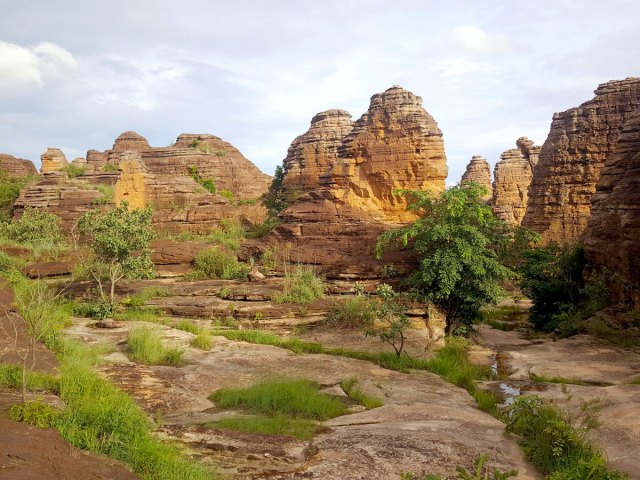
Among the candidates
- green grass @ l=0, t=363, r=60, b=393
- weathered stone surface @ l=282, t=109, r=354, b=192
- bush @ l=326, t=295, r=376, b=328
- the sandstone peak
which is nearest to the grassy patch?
green grass @ l=0, t=363, r=60, b=393

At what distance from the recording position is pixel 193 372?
9.95 metres

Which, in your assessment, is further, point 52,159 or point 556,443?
point 52,159

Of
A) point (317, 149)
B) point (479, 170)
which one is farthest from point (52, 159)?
point (479, 170)

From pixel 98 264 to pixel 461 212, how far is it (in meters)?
12.0

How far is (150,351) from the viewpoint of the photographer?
420 inches

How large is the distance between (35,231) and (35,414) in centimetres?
2476

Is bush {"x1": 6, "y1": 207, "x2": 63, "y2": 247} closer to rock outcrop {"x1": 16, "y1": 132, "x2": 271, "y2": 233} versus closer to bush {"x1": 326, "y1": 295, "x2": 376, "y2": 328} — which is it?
rock outcrop {"x1": 16, "y1": 132, "x2": 271, "y2": 233}

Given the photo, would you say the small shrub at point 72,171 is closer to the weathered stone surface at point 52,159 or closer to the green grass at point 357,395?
the weathered stone surface at point 52,159

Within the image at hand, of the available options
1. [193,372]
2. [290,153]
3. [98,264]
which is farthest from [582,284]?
[290,153]

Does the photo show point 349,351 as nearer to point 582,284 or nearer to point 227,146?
point 582,284

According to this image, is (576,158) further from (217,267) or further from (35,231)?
(35,231)

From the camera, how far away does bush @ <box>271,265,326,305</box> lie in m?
16.9

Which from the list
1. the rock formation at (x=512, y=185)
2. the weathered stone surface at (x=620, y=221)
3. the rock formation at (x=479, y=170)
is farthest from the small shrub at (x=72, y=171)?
the rock formation at (x=479, y=170)

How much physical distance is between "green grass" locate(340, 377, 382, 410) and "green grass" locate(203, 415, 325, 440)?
5.15ft
